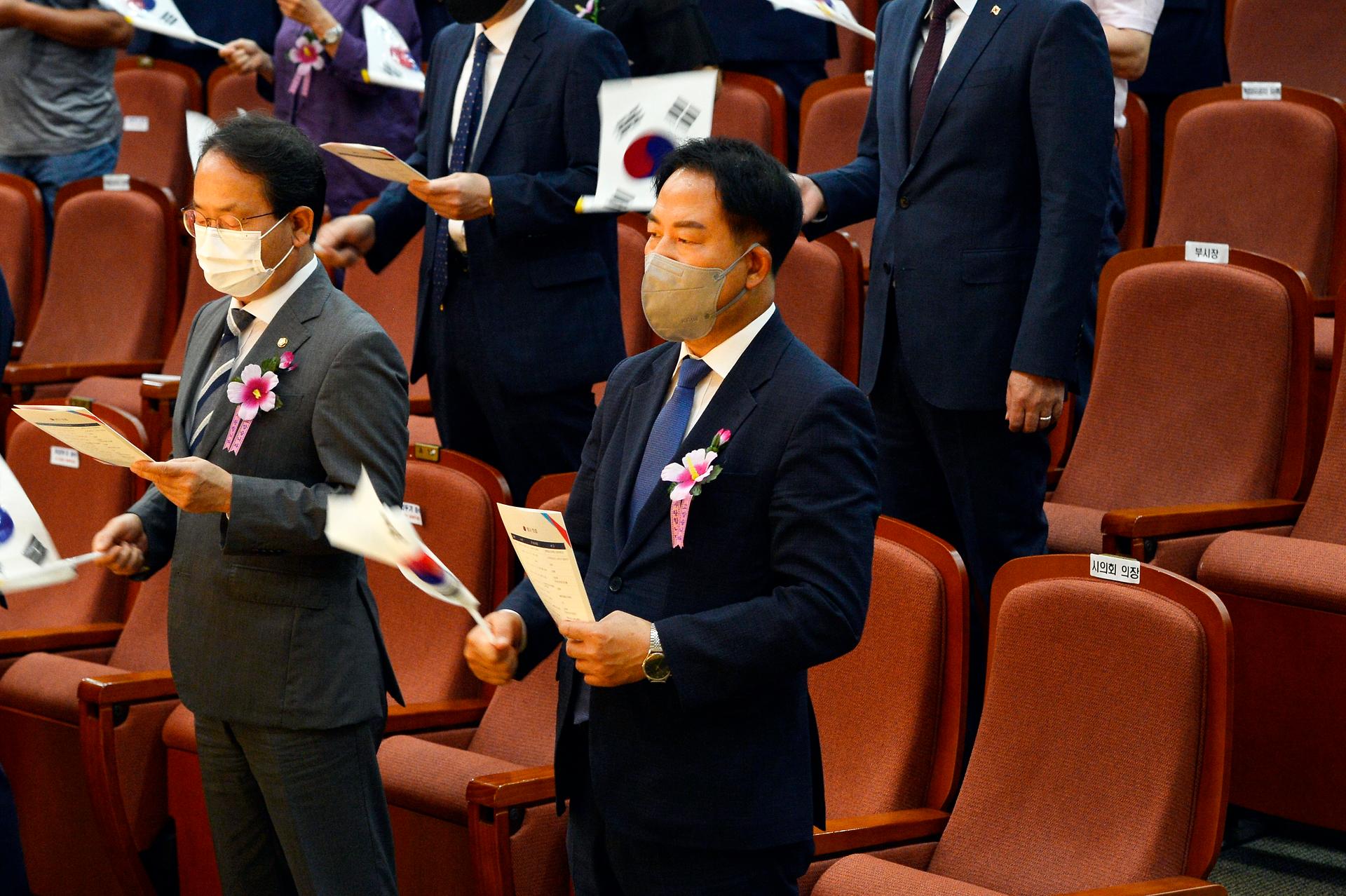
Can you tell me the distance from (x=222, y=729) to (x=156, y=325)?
2.55 m

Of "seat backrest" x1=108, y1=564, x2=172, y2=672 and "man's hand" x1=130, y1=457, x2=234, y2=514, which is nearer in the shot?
"man's hand" x1=130, y1=457, x2=234, y2=514

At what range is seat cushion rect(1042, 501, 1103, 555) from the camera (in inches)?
101

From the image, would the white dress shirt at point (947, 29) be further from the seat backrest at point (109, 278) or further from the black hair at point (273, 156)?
the seat backrest at point (109, 278)

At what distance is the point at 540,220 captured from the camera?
242 cm

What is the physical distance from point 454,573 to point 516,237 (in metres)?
0.54

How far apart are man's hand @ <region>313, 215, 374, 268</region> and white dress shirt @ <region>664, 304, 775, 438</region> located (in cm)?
103

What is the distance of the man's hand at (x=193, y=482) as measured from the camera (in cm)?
162

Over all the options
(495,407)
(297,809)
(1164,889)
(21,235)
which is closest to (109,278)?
(21,235)

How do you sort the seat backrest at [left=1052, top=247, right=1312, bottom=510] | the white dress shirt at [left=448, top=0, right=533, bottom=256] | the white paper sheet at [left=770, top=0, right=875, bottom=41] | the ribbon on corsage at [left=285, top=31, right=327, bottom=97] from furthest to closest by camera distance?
1. the ribbon on corsage at [left=285, top=31, right=327, bottom=97]
2. the white paper sheet at [left=770, top=0, right=875, bottom=41]
3. the seat backrest at [left=1052, top=247, right=1312, bottom=510]
4. the white dress shirt at [left=448, top=0, right=533, bottom=256]

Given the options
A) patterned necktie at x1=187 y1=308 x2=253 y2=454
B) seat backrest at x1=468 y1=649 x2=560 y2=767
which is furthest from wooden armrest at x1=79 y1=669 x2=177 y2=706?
patterned necktie at x1=187 y1=308 x2=253 y2=454

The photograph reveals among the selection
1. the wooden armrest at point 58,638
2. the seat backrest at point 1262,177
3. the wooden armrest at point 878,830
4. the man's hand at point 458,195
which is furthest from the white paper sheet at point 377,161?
the seat backrest at point 1262,177

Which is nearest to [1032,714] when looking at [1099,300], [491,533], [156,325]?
[491,533]

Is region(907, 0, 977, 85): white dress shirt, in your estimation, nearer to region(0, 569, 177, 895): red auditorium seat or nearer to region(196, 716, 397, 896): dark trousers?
region(196, 716, 397, 896): dark trousers

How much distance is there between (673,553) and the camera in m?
1.44
